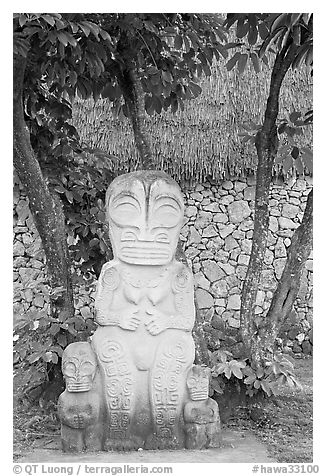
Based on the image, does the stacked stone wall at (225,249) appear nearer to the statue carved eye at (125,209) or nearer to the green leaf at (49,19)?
the statue carved eye at (125,209)

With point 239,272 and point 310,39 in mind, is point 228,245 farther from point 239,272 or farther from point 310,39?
point 310,39

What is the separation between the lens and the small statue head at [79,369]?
4078 millimetres

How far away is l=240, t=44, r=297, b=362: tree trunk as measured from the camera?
5.08m

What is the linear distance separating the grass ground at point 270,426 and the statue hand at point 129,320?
1128mm

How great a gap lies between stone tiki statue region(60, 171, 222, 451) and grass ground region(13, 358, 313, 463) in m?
0.63

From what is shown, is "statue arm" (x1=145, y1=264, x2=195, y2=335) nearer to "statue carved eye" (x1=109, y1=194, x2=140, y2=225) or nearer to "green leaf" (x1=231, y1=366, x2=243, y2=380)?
"statue carved eye" (x1=109, y1=194, x2=140, y2=225)

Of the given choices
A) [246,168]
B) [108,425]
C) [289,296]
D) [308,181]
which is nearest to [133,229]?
[108,425]

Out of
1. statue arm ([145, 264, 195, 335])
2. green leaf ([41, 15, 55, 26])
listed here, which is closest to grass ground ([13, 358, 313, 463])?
statue arm ([145, 264, 195, 335])

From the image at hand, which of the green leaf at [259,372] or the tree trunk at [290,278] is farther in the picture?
the tree trunk at [290,278]

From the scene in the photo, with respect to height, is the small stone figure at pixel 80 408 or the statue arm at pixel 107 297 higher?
the statue arm at pixel 107 297

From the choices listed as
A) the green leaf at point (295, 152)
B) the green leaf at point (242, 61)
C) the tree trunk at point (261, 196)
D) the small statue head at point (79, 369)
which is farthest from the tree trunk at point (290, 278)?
the small statue head at point (79, 369)

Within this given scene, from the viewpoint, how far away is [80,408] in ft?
13.3

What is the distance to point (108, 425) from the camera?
4129 mm

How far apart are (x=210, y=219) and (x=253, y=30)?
4594mm
